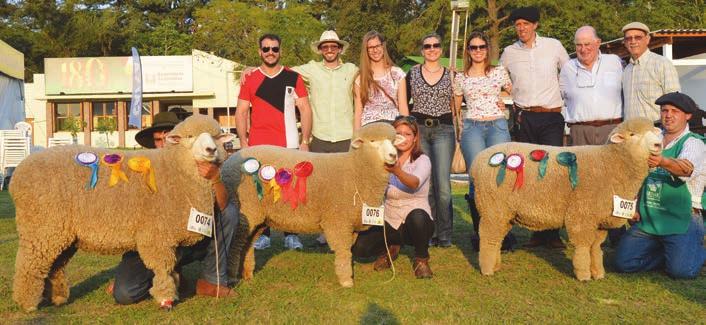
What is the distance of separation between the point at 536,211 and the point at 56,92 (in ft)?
115

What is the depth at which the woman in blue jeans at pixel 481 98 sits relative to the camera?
590cm

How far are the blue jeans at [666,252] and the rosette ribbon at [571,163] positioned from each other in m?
0.93

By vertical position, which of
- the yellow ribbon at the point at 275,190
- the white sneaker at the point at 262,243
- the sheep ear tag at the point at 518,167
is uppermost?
the sheep ear tag at the point at 518,167

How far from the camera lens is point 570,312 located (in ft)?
13.5

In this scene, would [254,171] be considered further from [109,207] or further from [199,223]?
[109,207]

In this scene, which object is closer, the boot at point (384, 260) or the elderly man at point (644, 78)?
the boot at point (384, 260)

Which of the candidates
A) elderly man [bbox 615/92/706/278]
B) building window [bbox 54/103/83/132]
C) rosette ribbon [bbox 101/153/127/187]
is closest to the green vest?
elderly man [bbox 615/92/706/278]

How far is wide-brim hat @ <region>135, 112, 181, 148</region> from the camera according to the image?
4.86 meters

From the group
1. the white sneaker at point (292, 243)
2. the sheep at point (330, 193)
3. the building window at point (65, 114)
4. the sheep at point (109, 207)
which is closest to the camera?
the sheep at point (109, 207)

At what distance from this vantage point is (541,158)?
16.4ft

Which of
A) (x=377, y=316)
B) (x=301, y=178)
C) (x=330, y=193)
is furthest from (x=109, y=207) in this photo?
(x=377, y=316)

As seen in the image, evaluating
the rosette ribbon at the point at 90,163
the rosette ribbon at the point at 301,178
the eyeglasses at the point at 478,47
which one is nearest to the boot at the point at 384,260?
the rosette ribbon at the point at 301,178

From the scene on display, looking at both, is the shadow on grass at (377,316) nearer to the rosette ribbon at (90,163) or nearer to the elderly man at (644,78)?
the rosette ribbon at (90,163)

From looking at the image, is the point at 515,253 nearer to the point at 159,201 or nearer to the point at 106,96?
the point at 159,201
